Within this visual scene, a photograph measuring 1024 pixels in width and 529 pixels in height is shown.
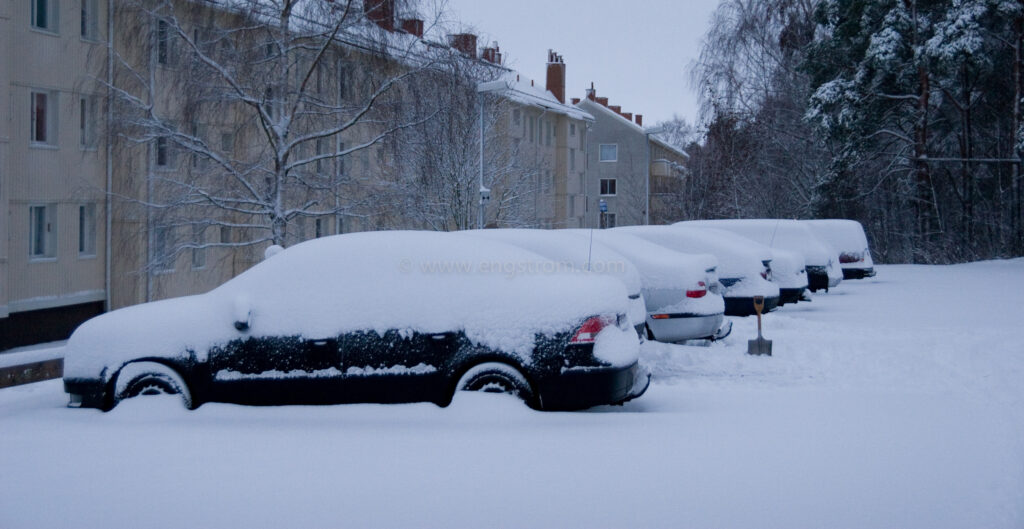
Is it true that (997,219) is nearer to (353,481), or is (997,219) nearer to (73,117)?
(73,117)

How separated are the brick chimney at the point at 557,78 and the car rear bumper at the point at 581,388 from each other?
195ft

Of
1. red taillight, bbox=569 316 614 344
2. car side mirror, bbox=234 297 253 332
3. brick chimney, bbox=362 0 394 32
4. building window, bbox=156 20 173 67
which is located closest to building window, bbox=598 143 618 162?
brick chimney, bbox=362 0 394 32

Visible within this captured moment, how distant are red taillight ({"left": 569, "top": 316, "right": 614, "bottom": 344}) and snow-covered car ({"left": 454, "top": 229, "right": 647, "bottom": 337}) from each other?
2125 mm

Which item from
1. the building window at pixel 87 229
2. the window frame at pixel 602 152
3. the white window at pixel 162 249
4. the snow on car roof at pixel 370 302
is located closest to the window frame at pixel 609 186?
the window frame at pixel 602 152

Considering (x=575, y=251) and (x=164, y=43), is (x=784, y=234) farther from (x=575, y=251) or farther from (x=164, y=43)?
(x=164, y=43)

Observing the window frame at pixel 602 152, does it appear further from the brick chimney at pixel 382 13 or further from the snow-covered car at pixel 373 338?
the snow-covered car at pixel 373 338

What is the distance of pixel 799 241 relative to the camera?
21375 mm

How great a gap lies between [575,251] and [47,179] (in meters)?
19.6

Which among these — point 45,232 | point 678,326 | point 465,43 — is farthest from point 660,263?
point 45,232

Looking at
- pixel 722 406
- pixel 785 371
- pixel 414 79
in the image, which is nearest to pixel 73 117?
pixel 414 79

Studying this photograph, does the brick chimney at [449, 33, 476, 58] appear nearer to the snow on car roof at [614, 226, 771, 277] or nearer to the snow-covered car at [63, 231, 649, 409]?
the snow on car roof at [614, 226, 771, 277]

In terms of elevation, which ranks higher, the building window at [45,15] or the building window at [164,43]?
the building window at [45,15]

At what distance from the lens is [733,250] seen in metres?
14.6

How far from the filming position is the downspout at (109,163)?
2003cm
